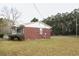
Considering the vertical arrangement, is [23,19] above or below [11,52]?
above

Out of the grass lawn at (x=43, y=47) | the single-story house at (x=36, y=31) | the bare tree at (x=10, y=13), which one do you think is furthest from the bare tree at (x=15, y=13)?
the grass lawn at (x=43, y=47)

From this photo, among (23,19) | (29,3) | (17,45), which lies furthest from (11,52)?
(29,3)

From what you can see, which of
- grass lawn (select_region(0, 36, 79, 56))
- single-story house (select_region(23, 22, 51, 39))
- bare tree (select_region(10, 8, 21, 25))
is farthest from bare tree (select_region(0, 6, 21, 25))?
grass lawn (select_region(0, 36, 79, 56))

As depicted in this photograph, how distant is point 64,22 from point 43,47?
0.41 metres

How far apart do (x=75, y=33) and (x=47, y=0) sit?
54 cm

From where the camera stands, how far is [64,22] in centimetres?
299

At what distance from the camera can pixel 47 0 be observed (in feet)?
9.71

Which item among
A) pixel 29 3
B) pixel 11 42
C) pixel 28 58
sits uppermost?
pixel 29 3

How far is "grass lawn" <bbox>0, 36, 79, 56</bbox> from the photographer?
295 centimetres

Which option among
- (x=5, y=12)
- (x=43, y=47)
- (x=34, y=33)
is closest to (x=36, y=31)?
(x=34, y=33)

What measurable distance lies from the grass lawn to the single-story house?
6cm

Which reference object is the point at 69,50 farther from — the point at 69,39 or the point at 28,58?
the point at 28,58

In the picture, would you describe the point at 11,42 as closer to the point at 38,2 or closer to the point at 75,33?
the point at 38,2

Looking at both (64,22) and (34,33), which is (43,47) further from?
(64,22)
